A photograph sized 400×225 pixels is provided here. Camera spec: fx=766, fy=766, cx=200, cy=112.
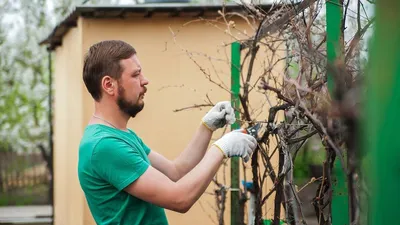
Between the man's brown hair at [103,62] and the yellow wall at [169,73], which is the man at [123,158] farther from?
the yellow wall at [169,73]

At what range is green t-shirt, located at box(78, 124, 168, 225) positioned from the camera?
348cm

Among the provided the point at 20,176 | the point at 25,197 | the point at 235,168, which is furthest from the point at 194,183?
the point at 20,176

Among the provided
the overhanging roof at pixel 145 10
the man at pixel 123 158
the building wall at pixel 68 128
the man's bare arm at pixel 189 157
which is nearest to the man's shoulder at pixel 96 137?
the man at pixel 123 158

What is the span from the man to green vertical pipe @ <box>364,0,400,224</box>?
5.46ft

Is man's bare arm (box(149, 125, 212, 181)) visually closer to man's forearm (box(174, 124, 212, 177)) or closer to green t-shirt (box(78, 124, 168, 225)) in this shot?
man's forearm (box(174, 124, 212, 177))

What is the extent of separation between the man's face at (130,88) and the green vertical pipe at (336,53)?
104 centimetres

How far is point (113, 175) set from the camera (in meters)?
3.49

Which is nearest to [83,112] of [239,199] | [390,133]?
[239,199]

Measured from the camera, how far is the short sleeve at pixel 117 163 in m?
3.46

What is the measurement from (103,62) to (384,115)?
2228mm

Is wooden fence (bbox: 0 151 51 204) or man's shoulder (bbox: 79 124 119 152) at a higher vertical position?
man's shoulder (bbox: 79 124 119 152)

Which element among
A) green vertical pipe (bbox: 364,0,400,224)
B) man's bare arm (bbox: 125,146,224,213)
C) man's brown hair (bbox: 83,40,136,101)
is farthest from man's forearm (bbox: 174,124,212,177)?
green vertical pipe (bbox: 364,0,400,224)

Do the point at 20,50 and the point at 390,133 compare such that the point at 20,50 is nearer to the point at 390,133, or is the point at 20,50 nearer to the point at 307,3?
the point at 307,3

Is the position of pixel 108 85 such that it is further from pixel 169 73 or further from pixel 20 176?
pixel 20 176
